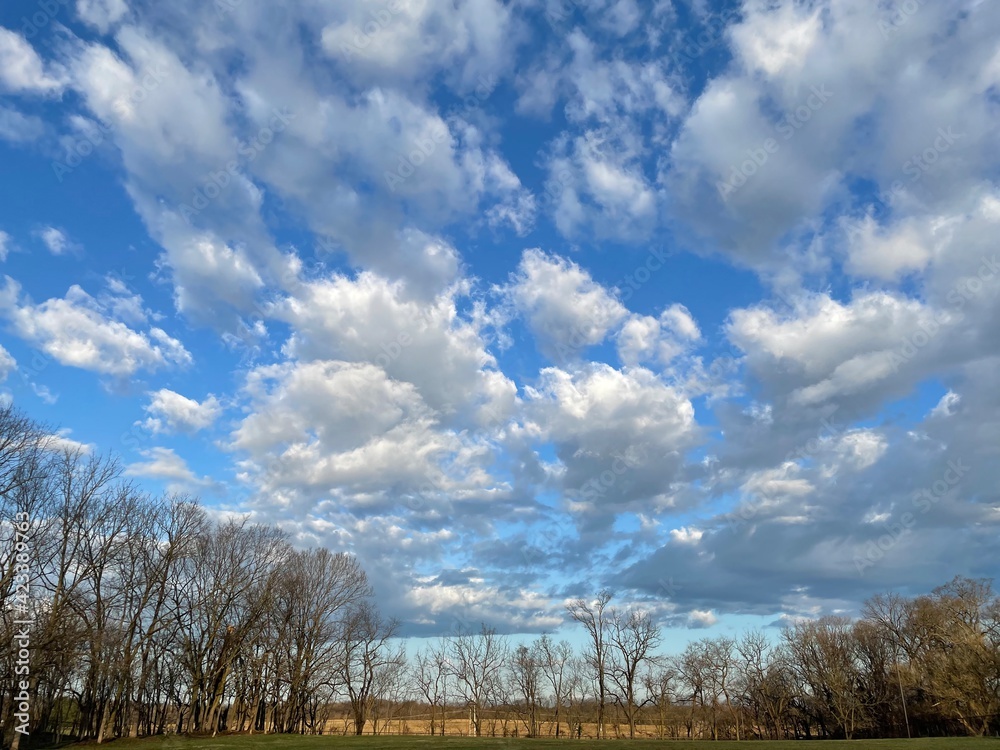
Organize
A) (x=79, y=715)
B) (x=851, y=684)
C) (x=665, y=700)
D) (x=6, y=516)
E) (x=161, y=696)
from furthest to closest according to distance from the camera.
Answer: (x=665, y=700), (x=851, y=684), (x=161, y=696), (x=79, y=715), (x=6, y=516)

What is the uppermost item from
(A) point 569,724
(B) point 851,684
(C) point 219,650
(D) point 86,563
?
(D) point 86,563

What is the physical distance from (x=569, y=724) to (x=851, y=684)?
42.2 meters

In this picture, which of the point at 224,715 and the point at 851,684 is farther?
the point at 851,684

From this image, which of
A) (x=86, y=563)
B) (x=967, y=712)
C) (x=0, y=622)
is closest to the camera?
(x=0, y=622)

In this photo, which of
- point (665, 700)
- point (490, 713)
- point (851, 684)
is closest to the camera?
point (851, 684)

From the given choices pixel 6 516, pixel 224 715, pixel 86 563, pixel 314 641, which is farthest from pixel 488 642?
pixel 6 516

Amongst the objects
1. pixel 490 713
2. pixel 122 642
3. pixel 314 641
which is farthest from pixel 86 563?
pixel 490 713

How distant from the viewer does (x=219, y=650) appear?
6519cm

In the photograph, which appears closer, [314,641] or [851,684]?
[314,641]

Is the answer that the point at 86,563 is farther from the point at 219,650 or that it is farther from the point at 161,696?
the point at 161,696

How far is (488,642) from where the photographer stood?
109 meters

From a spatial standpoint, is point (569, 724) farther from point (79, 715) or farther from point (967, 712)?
point (79, 715)

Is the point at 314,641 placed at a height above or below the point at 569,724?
above

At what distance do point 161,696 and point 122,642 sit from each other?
22.8 m
